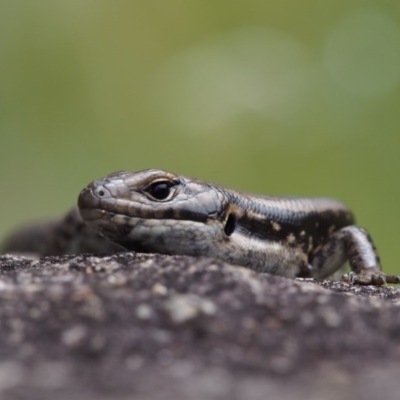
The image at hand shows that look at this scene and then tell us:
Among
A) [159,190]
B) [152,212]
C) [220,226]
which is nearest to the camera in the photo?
[152,212]

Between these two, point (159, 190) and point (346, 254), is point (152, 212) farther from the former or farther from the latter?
point (346, 254)

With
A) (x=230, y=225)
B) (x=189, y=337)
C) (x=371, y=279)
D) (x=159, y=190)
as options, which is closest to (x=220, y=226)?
(x=230, y=225)

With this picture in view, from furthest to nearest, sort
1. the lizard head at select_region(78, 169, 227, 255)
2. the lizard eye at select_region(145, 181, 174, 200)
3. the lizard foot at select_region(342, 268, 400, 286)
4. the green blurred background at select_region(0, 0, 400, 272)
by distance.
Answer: the green blurred background at select_region(0, 0, 400, 272)
the lizard foot at select_region(342, 268, 400, 286)
the lizard eye at select_region(145, 181, 174, 200)
the lizard head at select_region(78, 169, 227, 255)

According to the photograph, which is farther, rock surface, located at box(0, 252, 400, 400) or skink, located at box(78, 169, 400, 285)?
skink, located at box(78, 169, 400, 285)

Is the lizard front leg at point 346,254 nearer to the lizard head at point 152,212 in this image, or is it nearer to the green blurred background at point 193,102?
the lizard head at point 152,212

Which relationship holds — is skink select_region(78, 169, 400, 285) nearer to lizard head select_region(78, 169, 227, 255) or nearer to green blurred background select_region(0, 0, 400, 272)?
lizard head select_region(78, 169, 227, 255)

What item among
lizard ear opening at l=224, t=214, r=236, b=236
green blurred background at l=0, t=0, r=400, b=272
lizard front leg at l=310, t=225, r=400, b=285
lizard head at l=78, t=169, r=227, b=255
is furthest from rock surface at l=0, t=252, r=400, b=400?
green blurred background at l=0, t=0, r=400, b=272
